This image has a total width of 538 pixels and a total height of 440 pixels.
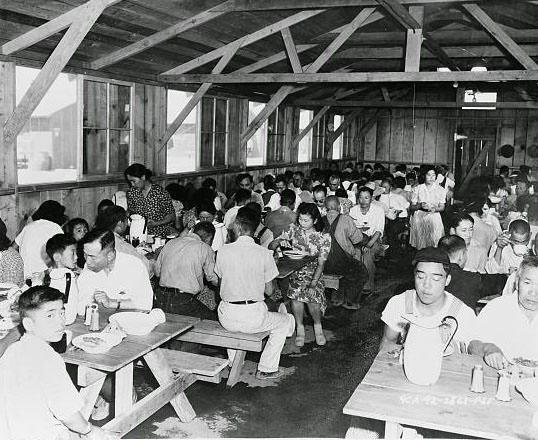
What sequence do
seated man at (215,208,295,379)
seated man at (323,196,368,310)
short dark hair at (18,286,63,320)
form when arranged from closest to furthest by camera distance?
1. short dark hair at (18,286,63,320)
2. seated man at (215,208,295,379)
3. seated man at (323,196,368,310)

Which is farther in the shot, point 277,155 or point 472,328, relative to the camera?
point 277,155

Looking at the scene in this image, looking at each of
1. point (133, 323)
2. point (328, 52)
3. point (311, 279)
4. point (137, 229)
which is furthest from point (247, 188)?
point (133, 323)

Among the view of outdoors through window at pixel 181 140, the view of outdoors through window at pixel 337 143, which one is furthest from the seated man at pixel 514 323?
the view of outdoors through window at pixel 337 143

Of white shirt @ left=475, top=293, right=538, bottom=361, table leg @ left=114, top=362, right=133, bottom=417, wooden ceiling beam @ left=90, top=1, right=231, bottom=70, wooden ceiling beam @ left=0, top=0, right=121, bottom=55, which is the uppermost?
wooden ceiling beam @ left=90, top=1, right=231, bottom=70

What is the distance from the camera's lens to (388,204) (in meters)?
10.1

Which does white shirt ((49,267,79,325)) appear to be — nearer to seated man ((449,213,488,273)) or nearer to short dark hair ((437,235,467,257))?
short dark hair ((437,235,467,257))

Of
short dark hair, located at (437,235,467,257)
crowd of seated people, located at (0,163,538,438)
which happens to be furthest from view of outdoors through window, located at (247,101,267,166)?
short dark hair, located at (437,235,467,257)

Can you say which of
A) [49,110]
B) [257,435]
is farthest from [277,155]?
[257,435]

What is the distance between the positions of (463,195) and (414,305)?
A: 15.9 meters

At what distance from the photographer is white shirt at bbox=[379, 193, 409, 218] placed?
10078 millimetres

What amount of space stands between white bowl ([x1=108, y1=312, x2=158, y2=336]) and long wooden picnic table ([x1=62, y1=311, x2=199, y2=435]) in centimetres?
4

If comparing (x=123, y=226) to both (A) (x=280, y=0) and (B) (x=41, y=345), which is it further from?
(A) (x=280, y=0)

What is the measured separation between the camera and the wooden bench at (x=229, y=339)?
462 cm

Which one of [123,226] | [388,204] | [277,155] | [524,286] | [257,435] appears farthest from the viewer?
[277,155]
